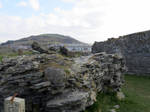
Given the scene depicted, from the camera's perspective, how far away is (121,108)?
1080cm

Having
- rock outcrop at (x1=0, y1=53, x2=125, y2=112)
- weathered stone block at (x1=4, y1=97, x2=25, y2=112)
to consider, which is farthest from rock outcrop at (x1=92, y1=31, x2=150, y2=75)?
weathered stone block at (x1=4, y1=97, x2=25, y2=112)

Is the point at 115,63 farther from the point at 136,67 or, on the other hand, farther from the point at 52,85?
the point at 136,67

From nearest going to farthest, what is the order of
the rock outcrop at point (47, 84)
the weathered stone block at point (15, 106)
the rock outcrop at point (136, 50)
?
the weathered stone block at point (15, 106), the rock outcrop at point (47, 84), the rock outcrop at point (136, 50)

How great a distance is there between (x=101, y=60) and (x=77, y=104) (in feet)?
A: 18.5

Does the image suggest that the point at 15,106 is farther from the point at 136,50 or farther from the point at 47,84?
the point at 136,50

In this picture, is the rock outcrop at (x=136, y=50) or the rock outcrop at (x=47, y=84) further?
the rock outcrop at (x=136, y=50)

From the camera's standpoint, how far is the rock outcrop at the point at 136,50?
82.0ft

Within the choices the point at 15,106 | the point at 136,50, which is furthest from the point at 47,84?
the point at 136,50

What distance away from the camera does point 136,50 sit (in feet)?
88.1

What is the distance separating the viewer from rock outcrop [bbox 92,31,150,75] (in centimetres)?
2498

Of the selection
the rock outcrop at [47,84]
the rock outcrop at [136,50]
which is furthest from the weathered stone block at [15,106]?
A: the rock outcrop at [136,50]

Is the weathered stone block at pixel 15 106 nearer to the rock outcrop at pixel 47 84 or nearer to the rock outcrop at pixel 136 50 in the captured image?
the rock outcrop at pixel 47 84

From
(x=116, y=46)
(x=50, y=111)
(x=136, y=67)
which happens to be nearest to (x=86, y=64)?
(x=50, y=111)

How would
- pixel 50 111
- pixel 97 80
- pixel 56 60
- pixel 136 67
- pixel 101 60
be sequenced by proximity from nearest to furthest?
pixel 50 111, pixel 56 60, pixel 97 80, pixel 101 60, pixel 136 67
